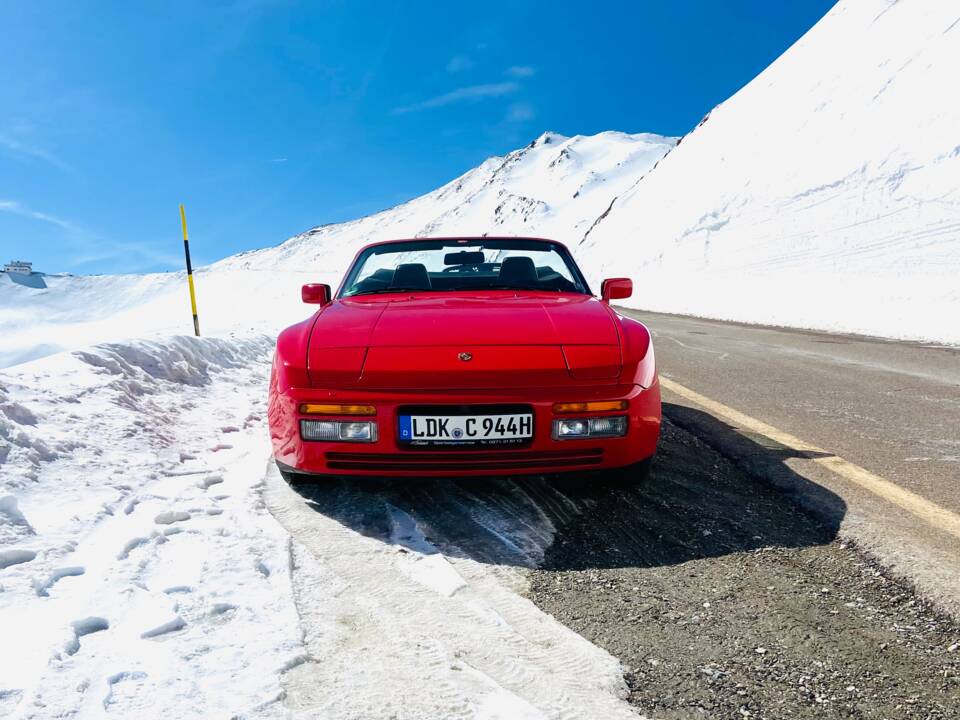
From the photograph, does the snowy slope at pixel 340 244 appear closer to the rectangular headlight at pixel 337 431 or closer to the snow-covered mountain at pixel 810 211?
the snow-covered mountain at pixel 810 211

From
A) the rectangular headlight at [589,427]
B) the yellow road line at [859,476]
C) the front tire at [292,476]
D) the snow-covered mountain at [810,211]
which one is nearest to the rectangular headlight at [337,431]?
the front tire at [292,476]

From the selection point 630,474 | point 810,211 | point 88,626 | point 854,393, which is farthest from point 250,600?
point 810,211

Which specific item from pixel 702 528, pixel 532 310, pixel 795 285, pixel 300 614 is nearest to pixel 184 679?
pixel 300 614

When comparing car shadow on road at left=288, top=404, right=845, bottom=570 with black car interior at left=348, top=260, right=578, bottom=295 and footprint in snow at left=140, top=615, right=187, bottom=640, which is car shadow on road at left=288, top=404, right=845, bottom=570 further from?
black car interior at left=348, top=260, right=578, bottom=295

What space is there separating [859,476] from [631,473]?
3.57 ft

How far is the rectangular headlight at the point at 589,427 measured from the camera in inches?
96.2

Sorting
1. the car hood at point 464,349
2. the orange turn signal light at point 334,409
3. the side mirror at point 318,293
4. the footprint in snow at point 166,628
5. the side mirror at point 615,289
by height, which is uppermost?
the side mirror at point 318,293

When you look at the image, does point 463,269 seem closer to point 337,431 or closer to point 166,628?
point 337,431

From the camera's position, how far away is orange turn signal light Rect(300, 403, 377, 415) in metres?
2.44

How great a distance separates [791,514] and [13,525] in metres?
2.92

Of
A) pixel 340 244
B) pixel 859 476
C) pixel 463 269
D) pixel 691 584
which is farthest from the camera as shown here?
pixel 340 244

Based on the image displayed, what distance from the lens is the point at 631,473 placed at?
2701 millimetres

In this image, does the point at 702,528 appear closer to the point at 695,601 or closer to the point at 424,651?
the point at 695,601

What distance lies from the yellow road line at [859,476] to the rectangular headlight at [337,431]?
2.08m
